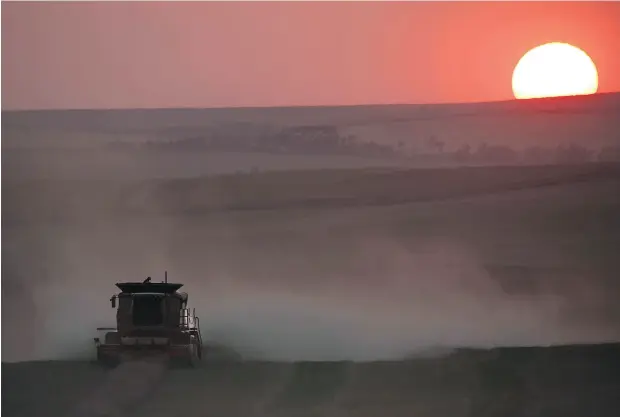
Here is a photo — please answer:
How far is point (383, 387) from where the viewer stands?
139cm

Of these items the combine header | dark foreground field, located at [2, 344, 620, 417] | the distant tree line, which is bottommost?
dark foreground field, located at [2, 344, 620, 417]

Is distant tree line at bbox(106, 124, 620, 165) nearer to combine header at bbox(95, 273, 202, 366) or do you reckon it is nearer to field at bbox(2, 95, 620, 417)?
field at bbox(2, 95, 620, 417)

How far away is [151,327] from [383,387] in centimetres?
49

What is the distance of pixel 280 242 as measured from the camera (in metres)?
1.44

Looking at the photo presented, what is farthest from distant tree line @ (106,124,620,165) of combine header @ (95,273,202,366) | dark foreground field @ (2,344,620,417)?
dark foreground field @ (2,344,620,417)

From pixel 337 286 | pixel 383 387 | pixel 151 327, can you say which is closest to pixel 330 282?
pixel 337 286

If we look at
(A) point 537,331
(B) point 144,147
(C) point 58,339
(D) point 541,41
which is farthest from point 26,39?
(A) point 537,331

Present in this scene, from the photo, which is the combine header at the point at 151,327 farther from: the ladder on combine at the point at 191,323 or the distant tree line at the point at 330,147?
the distant tree line at the point at 330,147

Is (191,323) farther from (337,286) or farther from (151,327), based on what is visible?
(337,286)

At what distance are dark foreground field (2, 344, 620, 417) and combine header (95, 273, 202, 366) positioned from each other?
4 cm

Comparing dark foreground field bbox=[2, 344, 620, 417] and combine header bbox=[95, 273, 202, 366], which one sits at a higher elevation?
combine header bbox=[95, 273, 202, 366]

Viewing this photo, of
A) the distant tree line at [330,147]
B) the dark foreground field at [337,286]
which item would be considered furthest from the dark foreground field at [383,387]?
the distant tree line at [330,147]

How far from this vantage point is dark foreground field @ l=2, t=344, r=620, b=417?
1382 millimetres

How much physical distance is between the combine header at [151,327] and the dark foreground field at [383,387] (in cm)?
4
